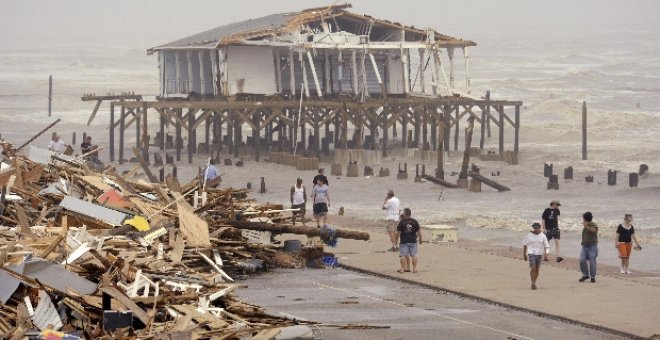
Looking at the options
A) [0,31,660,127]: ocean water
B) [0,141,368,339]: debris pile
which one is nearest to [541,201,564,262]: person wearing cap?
[0,141,368,339]: debris pile

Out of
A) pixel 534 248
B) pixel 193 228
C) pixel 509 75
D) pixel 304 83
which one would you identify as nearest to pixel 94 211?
pixel 193 228

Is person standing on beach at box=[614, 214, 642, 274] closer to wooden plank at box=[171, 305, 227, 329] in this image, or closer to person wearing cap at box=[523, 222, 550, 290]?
person wearing cap at box=[523, 222, 550, 290]

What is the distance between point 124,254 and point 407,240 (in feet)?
24.7

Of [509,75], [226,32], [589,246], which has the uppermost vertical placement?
[226,32]

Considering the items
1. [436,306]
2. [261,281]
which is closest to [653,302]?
[436,306]

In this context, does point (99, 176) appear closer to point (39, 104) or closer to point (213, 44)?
point (213, 44)

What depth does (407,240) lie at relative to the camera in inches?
1043

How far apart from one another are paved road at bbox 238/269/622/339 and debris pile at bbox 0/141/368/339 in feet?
2.76

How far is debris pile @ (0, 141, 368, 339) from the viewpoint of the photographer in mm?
16531

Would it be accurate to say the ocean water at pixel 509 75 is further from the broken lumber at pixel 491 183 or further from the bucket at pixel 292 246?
the bucket at pixel 292 246

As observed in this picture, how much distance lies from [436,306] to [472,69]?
Answer: 129 m

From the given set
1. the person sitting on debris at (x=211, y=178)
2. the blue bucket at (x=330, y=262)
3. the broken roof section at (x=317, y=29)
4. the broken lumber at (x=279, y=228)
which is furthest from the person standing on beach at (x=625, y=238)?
the broken roof section at (x=317, y=29)

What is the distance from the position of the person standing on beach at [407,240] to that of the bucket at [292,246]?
6.18ft

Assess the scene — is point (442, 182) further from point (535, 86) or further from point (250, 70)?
point (535, 86)
